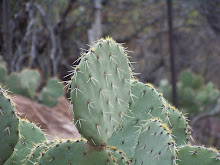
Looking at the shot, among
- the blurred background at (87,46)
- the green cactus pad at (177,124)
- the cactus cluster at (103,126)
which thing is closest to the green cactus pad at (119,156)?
the cactus cluster at (103,126)

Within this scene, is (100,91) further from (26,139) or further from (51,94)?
(51,94)

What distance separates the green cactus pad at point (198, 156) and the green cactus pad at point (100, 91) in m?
0.40

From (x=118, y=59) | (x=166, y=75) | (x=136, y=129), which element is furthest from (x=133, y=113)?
(x=166, y=75)

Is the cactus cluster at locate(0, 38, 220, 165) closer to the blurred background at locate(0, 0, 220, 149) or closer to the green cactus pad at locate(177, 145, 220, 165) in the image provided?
the green cactus pad at locate(177, 145, 220, 165)

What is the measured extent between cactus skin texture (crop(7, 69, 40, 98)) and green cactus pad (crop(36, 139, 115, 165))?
3.11m

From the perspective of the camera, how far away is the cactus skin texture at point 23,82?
475cm

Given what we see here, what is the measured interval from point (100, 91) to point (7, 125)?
49 centimetres

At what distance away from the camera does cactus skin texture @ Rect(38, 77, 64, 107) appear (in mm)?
5008

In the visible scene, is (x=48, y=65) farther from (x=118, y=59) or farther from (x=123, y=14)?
(x=118, y=59)

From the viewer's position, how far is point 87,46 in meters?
6.87

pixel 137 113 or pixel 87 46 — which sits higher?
pixel 137 113

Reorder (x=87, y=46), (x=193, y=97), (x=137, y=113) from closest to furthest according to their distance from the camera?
(x=137, y=113) < (x=87, y=46) < (x=193, y=97)

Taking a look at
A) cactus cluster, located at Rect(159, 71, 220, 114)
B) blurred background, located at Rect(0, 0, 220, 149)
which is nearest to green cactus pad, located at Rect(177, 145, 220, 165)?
blurred background, located at Rect(0, 0, 220, 149)

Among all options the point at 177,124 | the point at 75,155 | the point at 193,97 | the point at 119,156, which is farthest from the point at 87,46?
the point at 75,155
